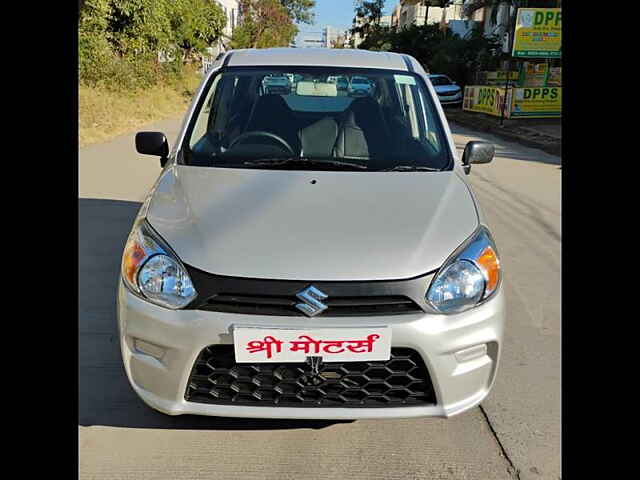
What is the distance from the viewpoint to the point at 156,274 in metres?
2.27

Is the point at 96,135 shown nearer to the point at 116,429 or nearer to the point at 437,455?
the point at 116,429

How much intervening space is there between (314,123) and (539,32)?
17.2 m

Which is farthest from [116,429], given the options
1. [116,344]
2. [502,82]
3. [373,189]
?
[502,82]

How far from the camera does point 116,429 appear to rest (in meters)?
2.64

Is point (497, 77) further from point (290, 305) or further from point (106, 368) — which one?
point (290, 305)

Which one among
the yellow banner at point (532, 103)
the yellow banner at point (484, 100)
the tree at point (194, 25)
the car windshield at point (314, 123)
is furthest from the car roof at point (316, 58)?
the tree at point (194, 25)

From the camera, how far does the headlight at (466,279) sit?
2.23m

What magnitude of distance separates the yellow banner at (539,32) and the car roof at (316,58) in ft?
53.0

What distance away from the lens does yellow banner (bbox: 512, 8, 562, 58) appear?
18031 mm

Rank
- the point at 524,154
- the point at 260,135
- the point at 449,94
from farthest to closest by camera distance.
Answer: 1. the point at 449,94
2. the point at 524,154
3. the point at 260,135

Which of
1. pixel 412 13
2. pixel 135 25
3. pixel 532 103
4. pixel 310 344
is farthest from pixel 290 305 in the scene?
pixel 412 13

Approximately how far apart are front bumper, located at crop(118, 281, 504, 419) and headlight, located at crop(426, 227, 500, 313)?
0.05 m

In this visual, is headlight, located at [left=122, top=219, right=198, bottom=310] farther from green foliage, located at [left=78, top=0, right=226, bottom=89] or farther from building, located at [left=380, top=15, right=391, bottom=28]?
building, located at [left=380, top=15, right=391, bottom=28]
